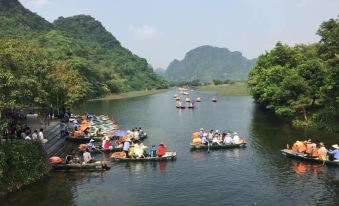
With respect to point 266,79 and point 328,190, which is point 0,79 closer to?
point 328,190

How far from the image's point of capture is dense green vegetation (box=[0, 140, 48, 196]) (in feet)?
90.0

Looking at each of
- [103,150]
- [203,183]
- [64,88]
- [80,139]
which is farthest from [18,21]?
[203,183]

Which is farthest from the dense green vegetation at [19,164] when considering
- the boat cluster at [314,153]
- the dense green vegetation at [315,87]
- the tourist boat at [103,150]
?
the dense green vegetation at [315,87]

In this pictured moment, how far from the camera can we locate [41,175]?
31297 millimetres

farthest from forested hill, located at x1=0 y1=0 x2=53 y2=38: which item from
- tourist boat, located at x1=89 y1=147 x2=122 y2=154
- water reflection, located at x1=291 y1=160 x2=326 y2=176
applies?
water reflection, located at x1=291 y1=160 x2=326 y2=176

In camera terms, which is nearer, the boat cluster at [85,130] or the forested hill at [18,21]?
the boat cluster at [85,130]

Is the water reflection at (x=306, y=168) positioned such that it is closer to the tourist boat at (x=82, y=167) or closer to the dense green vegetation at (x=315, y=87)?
the tourist boat at (x=82, y=167)

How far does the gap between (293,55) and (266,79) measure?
634 centimetres

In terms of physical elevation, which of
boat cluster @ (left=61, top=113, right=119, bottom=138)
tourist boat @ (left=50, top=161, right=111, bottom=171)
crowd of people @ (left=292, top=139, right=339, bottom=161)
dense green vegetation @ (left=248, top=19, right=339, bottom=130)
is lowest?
tourist boat @ (left=50, top=161, right=111, bottom=171)

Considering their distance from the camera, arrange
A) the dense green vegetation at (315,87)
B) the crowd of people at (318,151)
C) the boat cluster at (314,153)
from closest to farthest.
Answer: the boat cluster at (314,153), the crowd of people at (318,151), the dense green vegetation at (315,87)

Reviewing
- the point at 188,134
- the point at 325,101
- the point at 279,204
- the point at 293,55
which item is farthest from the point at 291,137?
the point at 293,55

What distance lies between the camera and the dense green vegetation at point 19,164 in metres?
27.4

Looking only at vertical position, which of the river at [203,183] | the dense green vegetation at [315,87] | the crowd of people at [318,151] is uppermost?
the dense green vegetation at [315,87]

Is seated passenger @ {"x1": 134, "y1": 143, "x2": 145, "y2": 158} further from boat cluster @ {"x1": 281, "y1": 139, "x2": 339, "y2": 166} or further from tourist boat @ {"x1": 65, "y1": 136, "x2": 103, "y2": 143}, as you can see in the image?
boat cluster @ {"x1": 281, "y1": 139, "x2": 339, "y2": 166}
